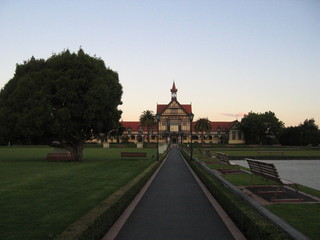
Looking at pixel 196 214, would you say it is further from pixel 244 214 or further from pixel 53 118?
pixel 53 118

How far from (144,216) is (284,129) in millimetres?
112648

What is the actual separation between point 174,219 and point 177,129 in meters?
114

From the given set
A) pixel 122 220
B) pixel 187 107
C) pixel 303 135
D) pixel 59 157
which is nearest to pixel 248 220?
pixel 122 220

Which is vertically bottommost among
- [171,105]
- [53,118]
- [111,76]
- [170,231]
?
[170,231]

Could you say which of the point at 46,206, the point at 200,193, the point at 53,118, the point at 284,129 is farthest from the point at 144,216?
the point at 284,129

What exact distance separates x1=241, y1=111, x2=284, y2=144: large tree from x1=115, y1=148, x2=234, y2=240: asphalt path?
345 feet

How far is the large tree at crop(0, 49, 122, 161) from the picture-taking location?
29656 millimetres

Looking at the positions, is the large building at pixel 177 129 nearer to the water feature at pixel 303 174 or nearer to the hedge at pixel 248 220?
the water feature at pixel 303 174

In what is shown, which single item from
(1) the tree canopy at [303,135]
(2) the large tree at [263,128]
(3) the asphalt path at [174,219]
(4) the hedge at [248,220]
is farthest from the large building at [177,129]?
(4) the hedge at [248,220]

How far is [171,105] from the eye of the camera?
123750 millimetres

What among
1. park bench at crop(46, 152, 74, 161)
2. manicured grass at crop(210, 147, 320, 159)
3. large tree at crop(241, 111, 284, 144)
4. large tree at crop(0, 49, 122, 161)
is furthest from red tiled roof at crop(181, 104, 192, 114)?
park bench at crop(46, 152, 74, 161)

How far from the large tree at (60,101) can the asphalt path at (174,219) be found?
60.2ft

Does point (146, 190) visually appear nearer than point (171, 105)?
Yes

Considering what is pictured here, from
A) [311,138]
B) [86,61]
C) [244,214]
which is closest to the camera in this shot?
[244,214]
